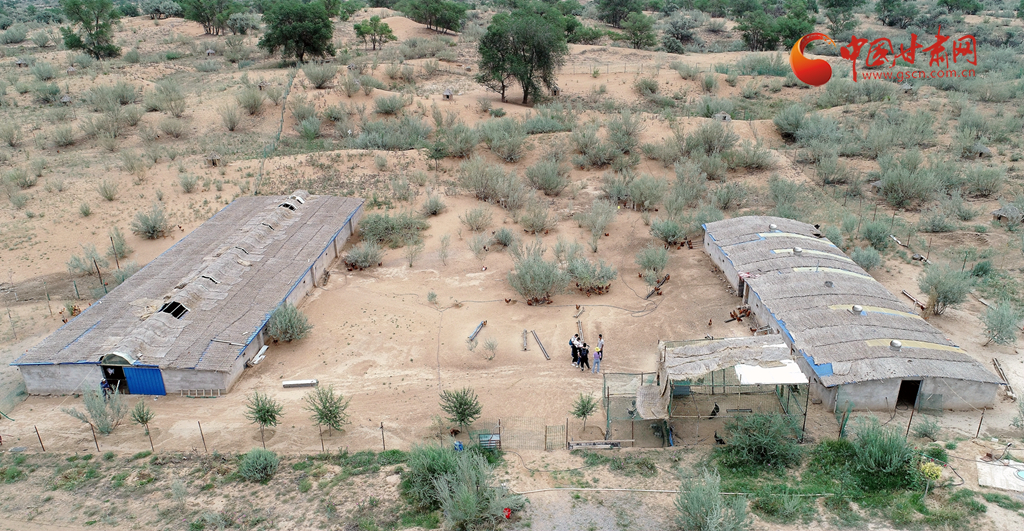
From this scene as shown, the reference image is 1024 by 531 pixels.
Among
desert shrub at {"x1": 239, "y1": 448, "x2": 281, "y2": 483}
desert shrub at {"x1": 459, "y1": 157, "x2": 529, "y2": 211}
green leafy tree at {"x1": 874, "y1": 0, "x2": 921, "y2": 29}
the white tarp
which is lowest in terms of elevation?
desert shrub at {"x1": 239, "y1": 448, "x2": 281, "y2": 483}

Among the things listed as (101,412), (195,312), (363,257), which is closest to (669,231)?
(363,257)

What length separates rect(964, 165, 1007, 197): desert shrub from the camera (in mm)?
24734

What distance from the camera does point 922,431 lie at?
1272cm

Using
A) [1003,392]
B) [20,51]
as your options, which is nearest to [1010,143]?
[1003,392]

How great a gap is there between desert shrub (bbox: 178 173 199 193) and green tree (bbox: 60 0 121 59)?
1081 inches

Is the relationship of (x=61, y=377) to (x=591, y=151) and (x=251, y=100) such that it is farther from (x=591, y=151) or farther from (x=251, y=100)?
(x=251, y=100)

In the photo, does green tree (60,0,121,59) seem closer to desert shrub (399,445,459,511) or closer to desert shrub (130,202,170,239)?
desert shrub (130,202,170,239)

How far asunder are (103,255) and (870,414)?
77.7 feet

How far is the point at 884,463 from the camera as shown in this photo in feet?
37.8

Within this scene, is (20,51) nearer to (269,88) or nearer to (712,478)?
(269,88)

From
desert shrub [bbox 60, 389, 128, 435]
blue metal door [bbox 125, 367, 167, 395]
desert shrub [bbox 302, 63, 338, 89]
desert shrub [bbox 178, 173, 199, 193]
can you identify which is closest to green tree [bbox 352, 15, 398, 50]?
desert shrub [bbox 302, 63, 338, 89]

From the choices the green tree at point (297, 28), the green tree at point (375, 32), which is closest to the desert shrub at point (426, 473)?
the green tree at point (297, 28)

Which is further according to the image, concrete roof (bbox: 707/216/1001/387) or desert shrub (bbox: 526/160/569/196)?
desert shrub (bbox: 526/160/569/196)

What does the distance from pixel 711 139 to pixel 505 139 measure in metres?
9.61
